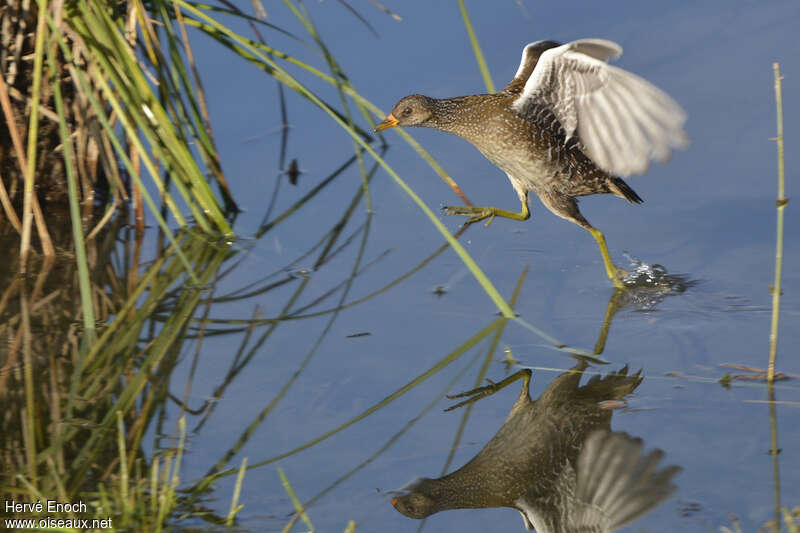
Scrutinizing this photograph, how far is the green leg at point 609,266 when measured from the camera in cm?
347

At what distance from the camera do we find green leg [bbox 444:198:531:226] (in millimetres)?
3848

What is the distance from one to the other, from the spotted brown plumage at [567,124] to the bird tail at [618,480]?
0.95 meters

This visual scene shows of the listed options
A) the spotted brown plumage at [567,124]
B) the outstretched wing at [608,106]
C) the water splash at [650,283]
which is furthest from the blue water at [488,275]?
the outstretched wing at [608,106]

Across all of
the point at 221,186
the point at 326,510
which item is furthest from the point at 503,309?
the point at 221,186

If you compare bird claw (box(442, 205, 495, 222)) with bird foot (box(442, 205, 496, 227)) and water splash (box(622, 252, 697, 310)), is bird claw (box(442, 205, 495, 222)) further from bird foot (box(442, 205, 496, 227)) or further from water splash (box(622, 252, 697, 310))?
water splash (box(622, 252, 697, 310))

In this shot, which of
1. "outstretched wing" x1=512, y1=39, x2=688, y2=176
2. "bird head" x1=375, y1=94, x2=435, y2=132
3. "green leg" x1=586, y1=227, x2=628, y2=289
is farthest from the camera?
"bird head" x1=375, y1=94, x2=435, y2=132

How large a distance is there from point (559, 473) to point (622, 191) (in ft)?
5.11

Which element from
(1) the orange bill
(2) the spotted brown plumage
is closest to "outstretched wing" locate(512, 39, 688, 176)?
(2) the spotted brown plumage

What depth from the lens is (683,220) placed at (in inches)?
152

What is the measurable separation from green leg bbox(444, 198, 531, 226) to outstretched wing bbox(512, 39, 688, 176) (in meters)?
0.53

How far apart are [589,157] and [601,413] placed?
4.12 ft

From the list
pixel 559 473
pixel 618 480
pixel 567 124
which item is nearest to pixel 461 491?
pixel 559 473

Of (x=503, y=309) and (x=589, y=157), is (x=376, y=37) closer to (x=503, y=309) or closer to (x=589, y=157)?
(x=589, y=157)

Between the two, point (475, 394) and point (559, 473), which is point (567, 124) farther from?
point (559, 473)
